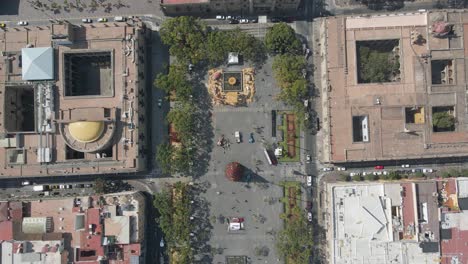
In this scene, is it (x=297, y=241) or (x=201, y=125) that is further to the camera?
(x=201, y=125)

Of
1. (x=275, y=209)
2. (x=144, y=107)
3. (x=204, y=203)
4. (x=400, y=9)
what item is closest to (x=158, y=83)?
(x=144, y=107)

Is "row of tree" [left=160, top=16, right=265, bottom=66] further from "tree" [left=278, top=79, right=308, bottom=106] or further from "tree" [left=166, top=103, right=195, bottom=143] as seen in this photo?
"tree" [left=278, top=79, right=308, bottom=106]

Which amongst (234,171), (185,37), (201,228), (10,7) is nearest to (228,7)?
(185,37)

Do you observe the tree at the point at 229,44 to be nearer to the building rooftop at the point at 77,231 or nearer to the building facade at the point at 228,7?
the building facade at the point at 228,7

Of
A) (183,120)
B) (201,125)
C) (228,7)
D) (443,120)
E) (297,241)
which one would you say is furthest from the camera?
(201,125)

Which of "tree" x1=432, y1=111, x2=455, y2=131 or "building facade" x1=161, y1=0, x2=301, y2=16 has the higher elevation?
"building facade" x1=161, y1=0, x2=301, y2=16

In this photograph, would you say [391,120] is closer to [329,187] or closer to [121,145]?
[329,187]

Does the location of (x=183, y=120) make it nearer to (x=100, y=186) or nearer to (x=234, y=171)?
(x=234, y=171)

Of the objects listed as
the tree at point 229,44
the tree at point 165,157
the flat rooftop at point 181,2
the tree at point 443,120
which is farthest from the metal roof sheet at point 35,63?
the tree at point 443,120

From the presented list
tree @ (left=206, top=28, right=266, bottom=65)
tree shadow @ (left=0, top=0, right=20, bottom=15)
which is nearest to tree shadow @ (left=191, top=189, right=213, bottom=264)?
tree @ (left=206, top=28, right=266, bottom=65)
